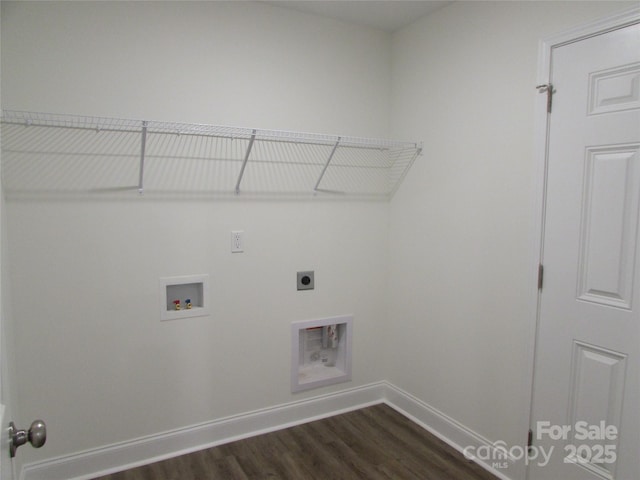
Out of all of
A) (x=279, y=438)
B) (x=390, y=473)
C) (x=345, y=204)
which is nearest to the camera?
(x=390, y=473)

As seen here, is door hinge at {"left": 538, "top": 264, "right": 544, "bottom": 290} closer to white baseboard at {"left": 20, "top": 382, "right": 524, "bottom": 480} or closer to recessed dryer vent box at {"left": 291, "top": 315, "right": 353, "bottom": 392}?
white baseboard at {"left": 20, "top": 382, "right": 524, "bottom": 480}

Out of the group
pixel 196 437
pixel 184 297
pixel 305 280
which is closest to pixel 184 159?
pixel 184 297

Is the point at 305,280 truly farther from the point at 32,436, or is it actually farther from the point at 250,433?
the point at 32,436

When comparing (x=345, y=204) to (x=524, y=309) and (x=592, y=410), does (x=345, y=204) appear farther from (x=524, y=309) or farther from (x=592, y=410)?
(x=592, y=410)

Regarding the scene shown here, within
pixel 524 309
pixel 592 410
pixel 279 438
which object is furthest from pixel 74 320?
pixel 592 410

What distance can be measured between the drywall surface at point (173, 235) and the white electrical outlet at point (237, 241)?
3 centimetres

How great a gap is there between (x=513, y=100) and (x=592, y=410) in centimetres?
147

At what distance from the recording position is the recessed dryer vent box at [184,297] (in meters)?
2.29

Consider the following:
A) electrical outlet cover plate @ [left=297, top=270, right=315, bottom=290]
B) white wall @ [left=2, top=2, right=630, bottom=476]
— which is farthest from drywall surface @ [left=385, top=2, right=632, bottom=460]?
electrical outlet cover plate @ [left=297, top=270, right=315, bottom=290]

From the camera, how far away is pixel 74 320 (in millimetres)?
2096

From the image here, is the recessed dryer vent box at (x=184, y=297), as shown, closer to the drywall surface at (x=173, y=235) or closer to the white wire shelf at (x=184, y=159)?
the drywall surface at (x=173, y=235)

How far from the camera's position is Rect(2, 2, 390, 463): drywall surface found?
2004 mm

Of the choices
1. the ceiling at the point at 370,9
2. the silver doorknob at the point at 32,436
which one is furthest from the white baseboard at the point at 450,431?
the ceiling at the point at 370,9

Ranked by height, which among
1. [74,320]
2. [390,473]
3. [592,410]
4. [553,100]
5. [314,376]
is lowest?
[390,473]
